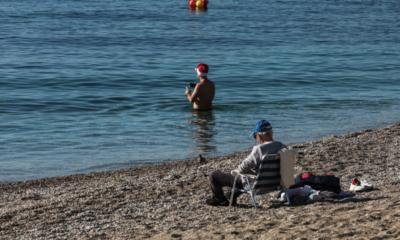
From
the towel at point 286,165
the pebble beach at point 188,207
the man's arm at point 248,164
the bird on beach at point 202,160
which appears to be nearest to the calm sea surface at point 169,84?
the bird on beach at point 202,160

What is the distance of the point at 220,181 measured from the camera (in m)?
5.54

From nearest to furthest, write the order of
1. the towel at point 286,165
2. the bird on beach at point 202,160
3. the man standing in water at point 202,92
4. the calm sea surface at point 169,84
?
the towel at point 286,165
the bird on beach at point 202,160
the calm sea surface at point 169,84
the man standing in water at point 202,92

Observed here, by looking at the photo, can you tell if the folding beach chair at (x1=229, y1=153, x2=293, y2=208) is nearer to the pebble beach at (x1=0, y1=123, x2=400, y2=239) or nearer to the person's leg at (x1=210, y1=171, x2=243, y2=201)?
the person's leg at (x1=210, y1=171, x2=243, y2=201)

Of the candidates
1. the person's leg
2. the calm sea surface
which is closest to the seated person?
the person's leg

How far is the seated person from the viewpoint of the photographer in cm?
515

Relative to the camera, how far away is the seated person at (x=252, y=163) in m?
5.15

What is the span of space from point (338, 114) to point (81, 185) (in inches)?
323

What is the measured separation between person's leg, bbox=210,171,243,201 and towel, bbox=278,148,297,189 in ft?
1.87

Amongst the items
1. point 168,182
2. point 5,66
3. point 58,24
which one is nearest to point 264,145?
point 168,182

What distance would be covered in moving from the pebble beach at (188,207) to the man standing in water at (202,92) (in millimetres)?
3854

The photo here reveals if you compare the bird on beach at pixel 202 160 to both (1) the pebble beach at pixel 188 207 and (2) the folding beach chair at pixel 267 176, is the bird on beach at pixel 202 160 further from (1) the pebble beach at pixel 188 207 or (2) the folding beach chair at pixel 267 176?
(2) the folding beach chair at pixel 267 176

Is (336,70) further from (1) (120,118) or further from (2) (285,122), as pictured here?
(1) (120,118)

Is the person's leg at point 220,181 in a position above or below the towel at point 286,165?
below

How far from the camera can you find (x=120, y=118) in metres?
12.4
